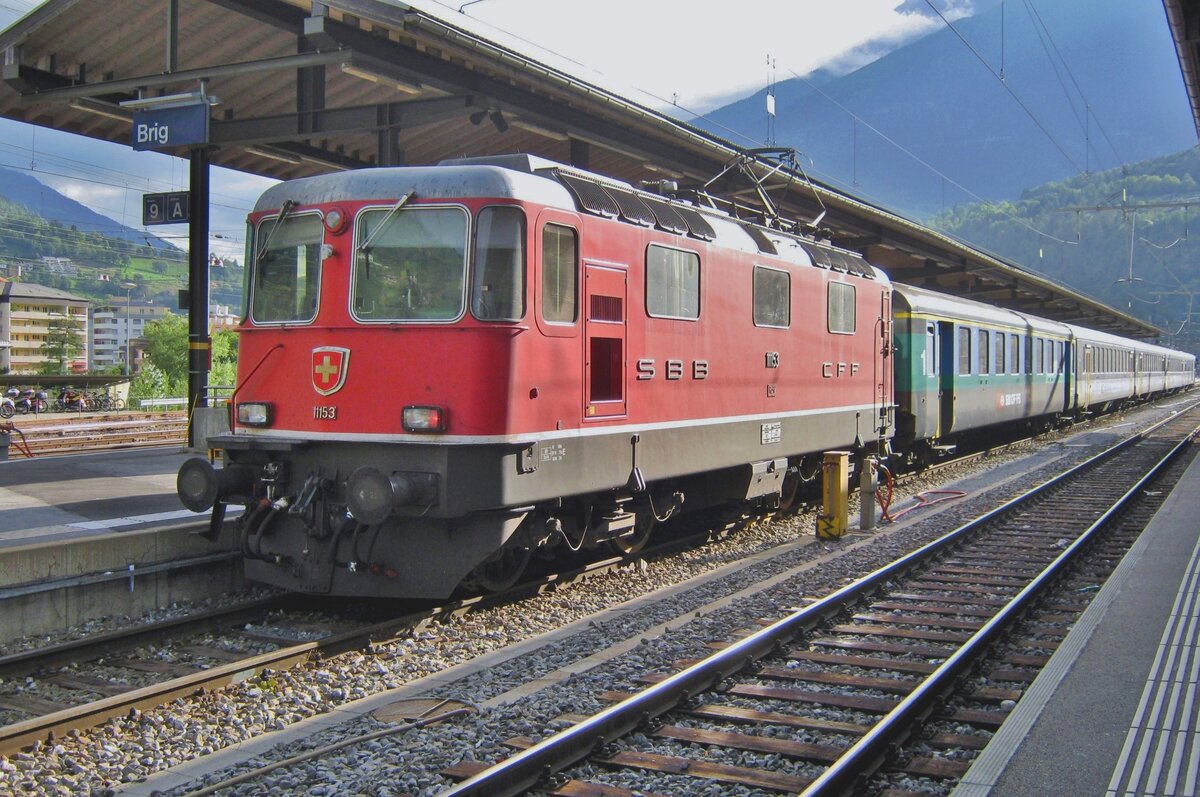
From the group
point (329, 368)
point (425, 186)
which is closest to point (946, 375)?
point (425, 186)

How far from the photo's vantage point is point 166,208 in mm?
14500

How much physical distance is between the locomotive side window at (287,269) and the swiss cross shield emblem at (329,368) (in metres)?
0.33

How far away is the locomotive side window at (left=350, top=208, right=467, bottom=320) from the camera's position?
7828mm

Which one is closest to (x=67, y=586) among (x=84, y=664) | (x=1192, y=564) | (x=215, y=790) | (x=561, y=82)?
(x=84, y=664)

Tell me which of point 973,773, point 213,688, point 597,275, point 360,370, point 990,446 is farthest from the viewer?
point 990,446

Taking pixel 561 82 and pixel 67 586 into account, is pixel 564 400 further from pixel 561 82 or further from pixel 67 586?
pixel 561 82

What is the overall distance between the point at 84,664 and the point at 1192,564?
9.10 metres

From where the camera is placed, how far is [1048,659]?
6.98 metres

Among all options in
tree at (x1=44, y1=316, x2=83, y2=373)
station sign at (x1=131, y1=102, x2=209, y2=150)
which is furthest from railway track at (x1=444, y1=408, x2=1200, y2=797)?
tree at (x1=44, y1=316, x2=83, y2=373)

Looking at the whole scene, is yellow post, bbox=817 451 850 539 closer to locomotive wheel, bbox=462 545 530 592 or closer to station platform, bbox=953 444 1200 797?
station platform, bbox=953 444 1200 797

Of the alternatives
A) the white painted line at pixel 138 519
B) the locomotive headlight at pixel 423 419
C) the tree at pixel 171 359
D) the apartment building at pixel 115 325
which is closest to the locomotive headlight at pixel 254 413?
the locomotive headlight at pixel 423 419

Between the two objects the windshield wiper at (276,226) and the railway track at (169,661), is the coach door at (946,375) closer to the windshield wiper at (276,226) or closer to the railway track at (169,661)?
the railway track at (169,661)

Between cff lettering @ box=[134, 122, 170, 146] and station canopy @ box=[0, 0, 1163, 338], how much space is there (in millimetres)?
496

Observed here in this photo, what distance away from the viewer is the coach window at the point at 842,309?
1370 centimetres
